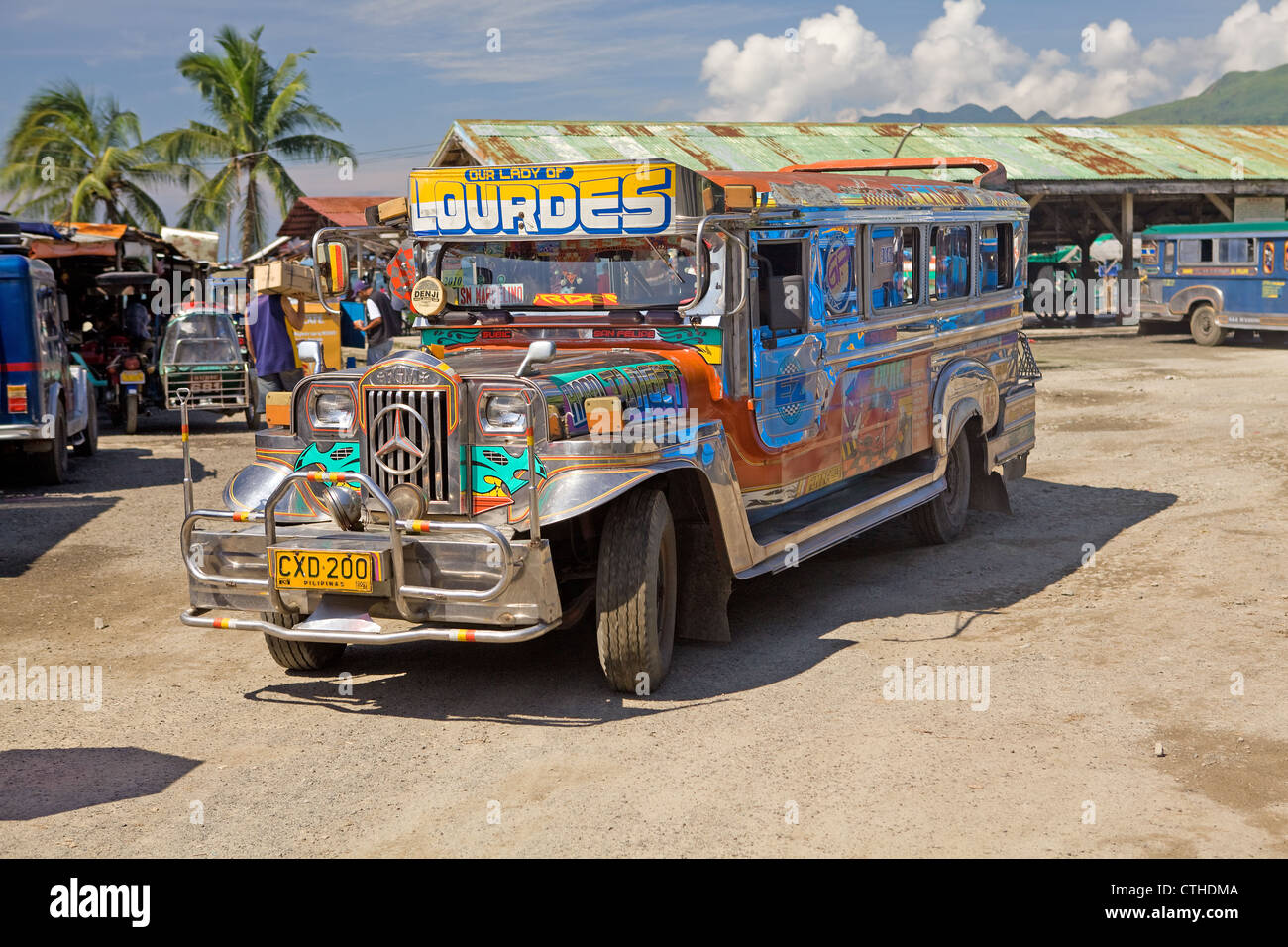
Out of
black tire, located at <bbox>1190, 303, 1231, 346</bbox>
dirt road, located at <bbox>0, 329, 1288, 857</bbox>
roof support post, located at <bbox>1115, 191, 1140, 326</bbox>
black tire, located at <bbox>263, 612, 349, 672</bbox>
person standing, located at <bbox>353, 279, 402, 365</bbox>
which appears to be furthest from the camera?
roof support post, located at <bbox>1115, 191, 1140, 326</bbox>

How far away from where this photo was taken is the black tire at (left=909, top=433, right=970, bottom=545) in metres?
9.41

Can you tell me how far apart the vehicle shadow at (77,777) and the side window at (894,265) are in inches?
196

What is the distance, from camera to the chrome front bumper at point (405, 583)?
5.54m

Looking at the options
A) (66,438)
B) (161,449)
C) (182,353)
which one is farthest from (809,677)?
(182,353)

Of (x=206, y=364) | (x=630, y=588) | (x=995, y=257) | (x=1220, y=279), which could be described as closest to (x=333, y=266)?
(x=630, y=588)

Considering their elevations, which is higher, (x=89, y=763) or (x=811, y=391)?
(x=811, y=391)

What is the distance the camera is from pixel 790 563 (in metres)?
7.18

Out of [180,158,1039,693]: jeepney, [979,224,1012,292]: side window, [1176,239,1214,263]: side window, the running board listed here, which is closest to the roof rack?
[979,224,1012,292]: side window

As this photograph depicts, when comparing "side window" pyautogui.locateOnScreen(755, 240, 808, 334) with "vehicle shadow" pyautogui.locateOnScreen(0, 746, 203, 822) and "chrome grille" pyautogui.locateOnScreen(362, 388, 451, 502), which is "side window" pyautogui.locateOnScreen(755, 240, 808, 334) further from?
"vehicle shadow" pyautogui.locateOnScreen(0, 746, 203, 822)

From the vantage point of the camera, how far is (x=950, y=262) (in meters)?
9.46

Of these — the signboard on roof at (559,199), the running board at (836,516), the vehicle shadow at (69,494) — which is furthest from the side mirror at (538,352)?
the vehicle shadow at (69,494)

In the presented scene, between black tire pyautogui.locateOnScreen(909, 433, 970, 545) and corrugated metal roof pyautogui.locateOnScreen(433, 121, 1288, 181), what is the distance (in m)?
15.8

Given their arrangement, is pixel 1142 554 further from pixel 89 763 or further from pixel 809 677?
→ pixel 89 763
